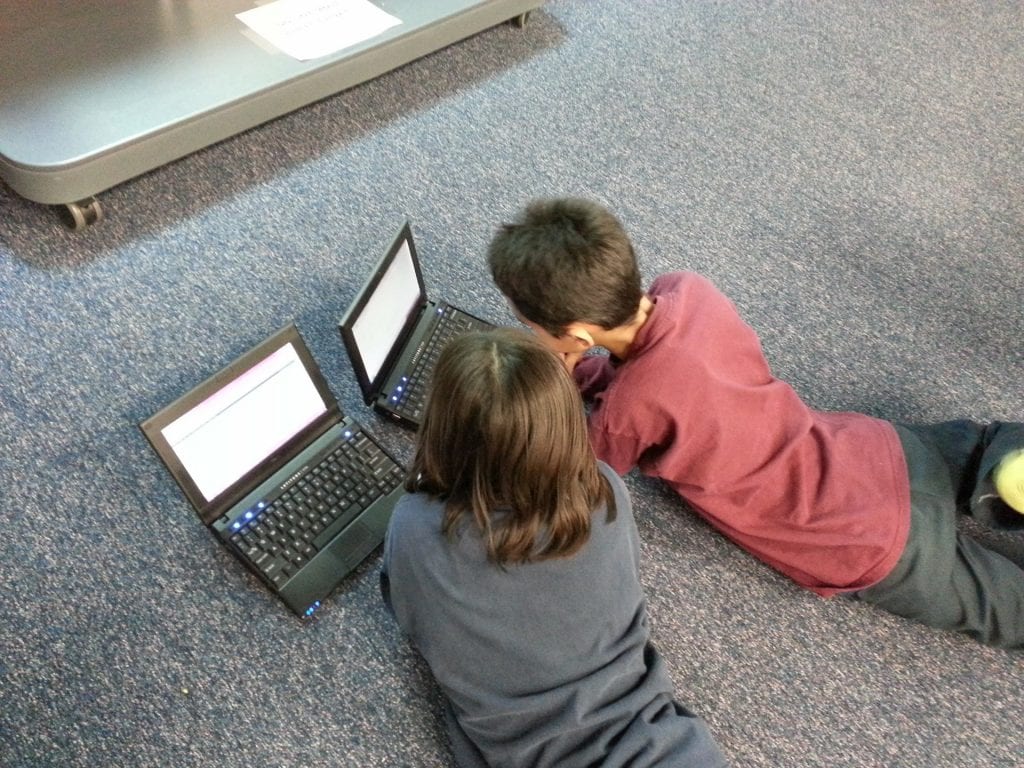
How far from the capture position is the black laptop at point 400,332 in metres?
1.09

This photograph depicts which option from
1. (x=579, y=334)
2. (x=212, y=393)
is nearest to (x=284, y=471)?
(x=212, y=393)

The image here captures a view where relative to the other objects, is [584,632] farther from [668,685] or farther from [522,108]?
[522,108]

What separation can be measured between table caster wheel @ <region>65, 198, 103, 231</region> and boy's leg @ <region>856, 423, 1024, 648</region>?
4.90ft

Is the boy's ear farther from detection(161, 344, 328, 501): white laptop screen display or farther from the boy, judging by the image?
detection(161, 344, 328, 501): white laptop screen display

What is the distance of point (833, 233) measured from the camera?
1674mm

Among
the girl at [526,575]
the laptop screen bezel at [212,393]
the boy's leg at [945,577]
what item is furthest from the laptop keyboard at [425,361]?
the boy's leg at [945,577]

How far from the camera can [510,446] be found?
70 cm

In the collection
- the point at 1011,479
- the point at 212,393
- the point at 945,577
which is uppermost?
the point at 212,393

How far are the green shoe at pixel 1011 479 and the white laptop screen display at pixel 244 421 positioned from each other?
38.1 inches

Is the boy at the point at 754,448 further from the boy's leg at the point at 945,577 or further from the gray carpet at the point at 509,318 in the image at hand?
the gray carpet at the point at 509,318

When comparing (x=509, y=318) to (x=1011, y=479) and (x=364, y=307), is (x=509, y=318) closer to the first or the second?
(x=364, y=307)

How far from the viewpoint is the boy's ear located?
3.18 ft

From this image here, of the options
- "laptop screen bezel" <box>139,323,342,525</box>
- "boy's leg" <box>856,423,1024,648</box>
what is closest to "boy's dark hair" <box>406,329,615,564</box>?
"laptop screen bezel" <box>139,323,342,525</box>

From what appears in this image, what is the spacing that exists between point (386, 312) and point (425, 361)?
13cm
